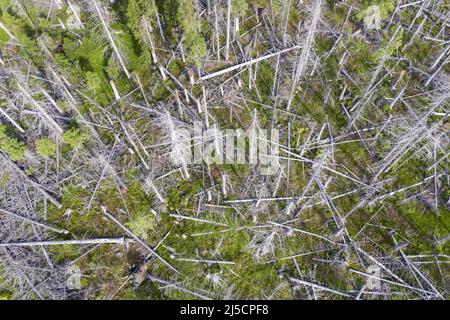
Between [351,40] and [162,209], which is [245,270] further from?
[351,40]

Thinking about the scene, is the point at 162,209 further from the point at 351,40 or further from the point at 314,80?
the point at 351,40

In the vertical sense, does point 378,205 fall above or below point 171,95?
below

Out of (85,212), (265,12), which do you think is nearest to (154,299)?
(85,212)
